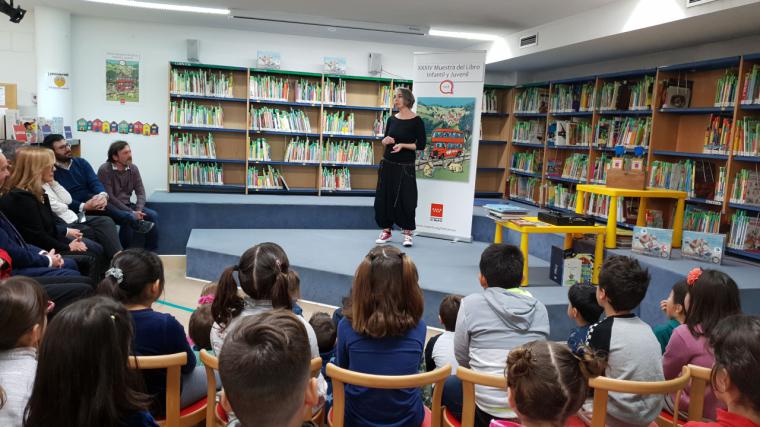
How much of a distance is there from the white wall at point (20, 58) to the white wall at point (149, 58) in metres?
0.42

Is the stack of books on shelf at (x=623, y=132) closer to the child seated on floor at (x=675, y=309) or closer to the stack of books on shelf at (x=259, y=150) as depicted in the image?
the child seated on floor at (x=675, y=309)

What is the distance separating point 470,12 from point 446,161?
147 centimetres

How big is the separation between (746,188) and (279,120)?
499 cm

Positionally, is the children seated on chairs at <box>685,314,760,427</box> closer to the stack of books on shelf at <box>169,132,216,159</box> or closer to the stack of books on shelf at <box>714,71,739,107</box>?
the stack of books on shelf at <box>714,71,739,107</box>

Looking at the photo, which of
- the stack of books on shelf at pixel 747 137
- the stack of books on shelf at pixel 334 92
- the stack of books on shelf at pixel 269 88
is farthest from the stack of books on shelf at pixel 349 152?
the stack of books on shelf at pixel 747 137

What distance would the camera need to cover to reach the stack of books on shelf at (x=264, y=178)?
7.11m

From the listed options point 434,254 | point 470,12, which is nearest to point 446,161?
point 434,254

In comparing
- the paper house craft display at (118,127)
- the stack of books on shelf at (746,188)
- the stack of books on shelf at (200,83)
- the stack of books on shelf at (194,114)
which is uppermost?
the stack of books on shelf at (200,83)

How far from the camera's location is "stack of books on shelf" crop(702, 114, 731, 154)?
4746mm

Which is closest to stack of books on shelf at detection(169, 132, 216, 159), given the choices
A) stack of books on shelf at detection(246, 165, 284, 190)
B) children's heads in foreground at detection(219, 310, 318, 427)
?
stack of books on shelf at detection(246, 165, 284, 190)

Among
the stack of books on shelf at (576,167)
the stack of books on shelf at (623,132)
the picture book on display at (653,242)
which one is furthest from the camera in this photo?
the stack of books on shelf at (576,167)

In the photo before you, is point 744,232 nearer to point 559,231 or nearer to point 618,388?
point 559,231

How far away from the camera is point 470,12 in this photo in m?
5.51

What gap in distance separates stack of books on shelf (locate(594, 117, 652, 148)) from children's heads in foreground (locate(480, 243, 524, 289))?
12.3 feet
